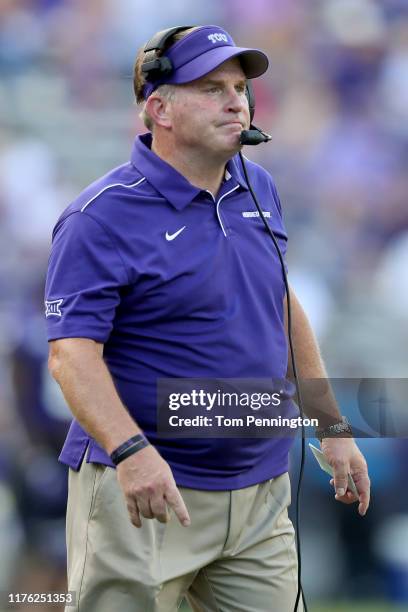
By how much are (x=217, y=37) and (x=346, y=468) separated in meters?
1.12

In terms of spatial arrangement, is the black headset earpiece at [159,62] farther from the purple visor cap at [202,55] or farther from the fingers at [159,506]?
the fingers at [159,506]

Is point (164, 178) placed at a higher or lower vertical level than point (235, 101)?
lower

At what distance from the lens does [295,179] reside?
466cm

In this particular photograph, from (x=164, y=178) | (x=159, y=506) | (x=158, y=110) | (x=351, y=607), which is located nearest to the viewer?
(x=159, y=506)

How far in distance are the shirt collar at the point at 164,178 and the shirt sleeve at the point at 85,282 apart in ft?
0.66

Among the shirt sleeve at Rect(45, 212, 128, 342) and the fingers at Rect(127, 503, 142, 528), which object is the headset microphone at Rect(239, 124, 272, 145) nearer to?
the shirt sleeve at Rect(45, 212, 128, 342)

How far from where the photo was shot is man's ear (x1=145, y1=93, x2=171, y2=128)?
2654mm

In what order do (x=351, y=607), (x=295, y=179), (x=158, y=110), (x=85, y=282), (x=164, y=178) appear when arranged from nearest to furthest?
(x=85, y=282)
(x=164, y=178)
(x=158, y=110)
(x=351, y=607)
(x=295, y=179)

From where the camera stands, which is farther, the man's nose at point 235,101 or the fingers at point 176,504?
the man's nose at point 235,101

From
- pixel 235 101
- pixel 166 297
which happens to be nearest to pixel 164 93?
pixel 235 101

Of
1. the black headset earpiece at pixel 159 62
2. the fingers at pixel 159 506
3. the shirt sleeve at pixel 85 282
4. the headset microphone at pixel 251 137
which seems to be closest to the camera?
the fingers at pixel 159 506

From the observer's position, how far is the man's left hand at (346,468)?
8.98 feet

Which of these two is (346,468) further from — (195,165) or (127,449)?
(195,165)

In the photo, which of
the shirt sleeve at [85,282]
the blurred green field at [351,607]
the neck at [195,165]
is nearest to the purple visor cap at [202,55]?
the neck at [195,165]
